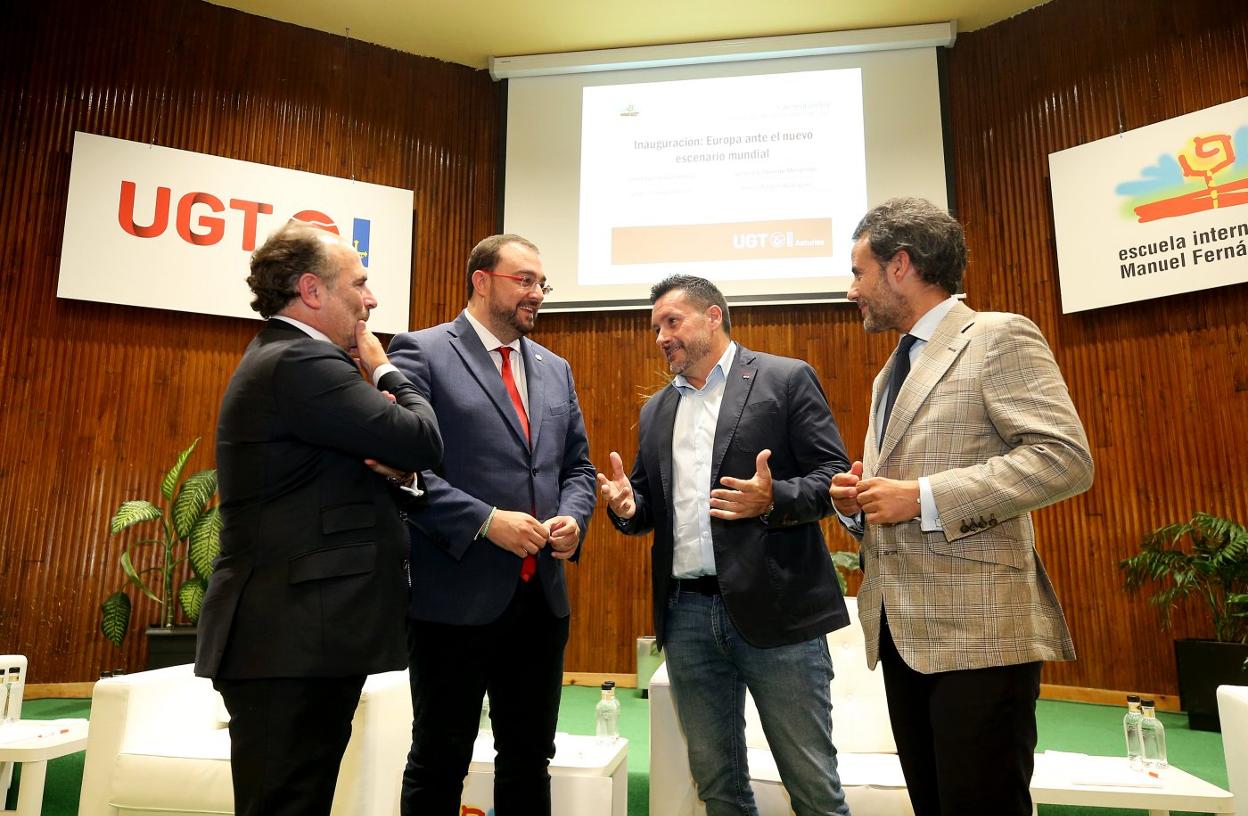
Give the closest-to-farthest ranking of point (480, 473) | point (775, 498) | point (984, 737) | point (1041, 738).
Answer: point (984, 737) < point (775, 498) < point (480, 473) < point (1041, 738)

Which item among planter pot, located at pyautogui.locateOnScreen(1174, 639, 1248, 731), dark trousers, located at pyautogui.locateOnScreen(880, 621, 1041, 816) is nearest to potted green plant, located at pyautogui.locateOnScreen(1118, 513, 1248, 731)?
planter pot, located at pyautogui.locateOnScreen(1174, 639, 1248, 731)

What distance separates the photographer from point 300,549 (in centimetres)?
149

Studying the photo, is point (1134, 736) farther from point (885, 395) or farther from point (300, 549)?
point (300, 549)

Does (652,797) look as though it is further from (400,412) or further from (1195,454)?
(1195,454)

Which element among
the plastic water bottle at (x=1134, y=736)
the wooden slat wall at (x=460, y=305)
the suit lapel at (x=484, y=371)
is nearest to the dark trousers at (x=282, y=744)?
the suit lapel at (x=484, y=371)

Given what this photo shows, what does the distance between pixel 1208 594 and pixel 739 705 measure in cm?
351

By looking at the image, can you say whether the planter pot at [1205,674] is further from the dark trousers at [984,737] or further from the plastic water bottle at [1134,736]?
the dark trousers at [984,737]

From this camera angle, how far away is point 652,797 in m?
2.56

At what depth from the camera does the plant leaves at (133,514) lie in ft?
15.1

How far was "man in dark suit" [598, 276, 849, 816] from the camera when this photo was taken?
1947 millimetres

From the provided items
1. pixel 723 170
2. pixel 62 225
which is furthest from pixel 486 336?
pixel 62 225

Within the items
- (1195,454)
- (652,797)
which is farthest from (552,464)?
(1195,454)

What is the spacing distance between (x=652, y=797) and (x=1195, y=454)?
4.07 meters

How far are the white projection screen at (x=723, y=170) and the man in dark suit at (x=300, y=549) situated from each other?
4.17 meters
